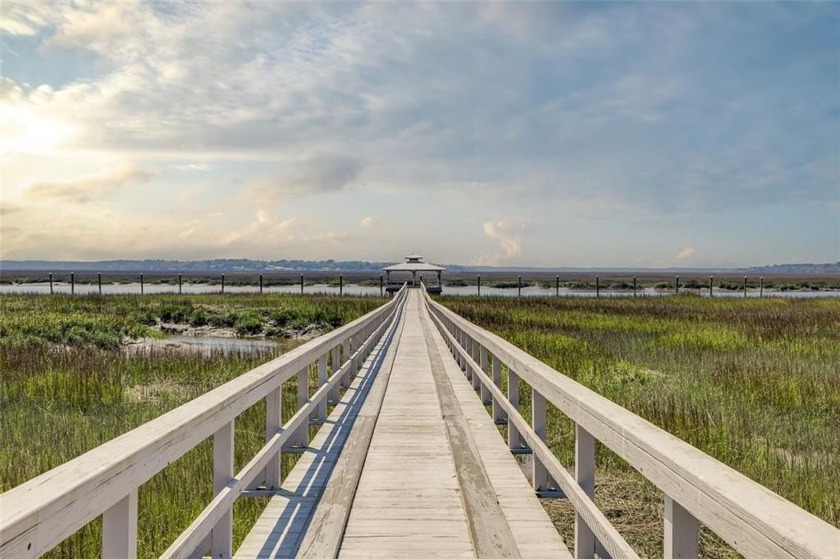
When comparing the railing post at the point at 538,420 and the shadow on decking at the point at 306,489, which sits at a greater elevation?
the railing post at the point at 538,420

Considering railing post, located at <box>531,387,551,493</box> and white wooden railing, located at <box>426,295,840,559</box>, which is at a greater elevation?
white wooden railing, located at <box>426,295,840,559</box>

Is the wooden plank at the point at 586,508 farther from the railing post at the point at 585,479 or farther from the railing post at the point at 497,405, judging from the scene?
the railing post at the point at 497,405

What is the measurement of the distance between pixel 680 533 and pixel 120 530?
1923 mm

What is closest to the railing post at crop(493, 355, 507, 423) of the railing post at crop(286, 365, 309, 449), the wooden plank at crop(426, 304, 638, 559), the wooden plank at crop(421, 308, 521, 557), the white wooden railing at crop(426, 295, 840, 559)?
the wooden plank at crop(421, 308, 521, 557)

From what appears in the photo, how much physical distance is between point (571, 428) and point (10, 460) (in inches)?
281

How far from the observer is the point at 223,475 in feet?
9.59

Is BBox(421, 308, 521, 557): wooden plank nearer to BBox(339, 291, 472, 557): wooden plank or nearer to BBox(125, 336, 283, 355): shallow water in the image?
BBox(339, 291, 472, 557): wooden plank

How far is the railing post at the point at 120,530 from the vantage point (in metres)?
1.81

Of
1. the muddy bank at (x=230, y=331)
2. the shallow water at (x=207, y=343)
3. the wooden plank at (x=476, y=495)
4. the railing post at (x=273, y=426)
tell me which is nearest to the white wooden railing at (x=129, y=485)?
the railing post at (x=273, y=426)

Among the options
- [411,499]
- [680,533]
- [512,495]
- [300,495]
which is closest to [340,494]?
[300,495]

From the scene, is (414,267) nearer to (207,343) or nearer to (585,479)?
(207,343)

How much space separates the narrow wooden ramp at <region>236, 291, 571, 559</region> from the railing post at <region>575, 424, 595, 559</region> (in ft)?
1.46

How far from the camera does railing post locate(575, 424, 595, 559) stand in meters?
2.86

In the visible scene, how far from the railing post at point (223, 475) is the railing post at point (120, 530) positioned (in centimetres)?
102
